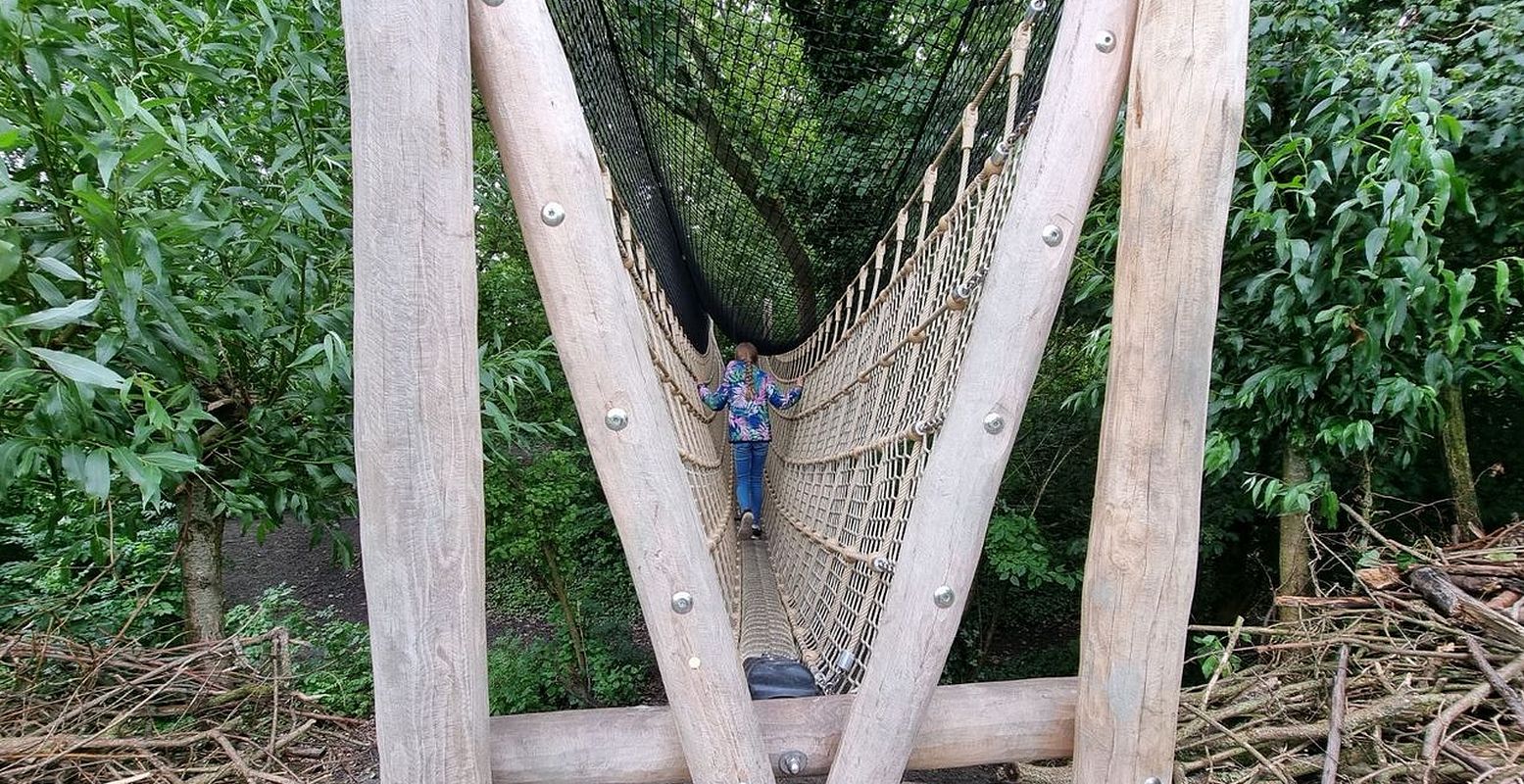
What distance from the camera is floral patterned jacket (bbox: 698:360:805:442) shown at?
3.23 m

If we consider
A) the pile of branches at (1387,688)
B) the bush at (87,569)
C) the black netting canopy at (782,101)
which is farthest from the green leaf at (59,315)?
the pile of branches at (1387,688)

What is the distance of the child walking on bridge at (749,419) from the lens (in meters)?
3.23

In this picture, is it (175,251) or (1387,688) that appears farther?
(1387,688)

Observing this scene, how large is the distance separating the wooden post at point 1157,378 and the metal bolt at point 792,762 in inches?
13.5

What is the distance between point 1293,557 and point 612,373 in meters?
1.96

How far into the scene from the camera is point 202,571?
163 cm

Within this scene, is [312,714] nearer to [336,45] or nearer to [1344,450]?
[336,45]

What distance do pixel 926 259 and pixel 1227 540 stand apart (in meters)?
2.13

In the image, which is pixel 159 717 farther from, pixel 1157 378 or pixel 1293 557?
pixel 1293 557


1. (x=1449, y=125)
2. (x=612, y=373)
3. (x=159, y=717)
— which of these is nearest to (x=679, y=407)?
(x=612, y=373)

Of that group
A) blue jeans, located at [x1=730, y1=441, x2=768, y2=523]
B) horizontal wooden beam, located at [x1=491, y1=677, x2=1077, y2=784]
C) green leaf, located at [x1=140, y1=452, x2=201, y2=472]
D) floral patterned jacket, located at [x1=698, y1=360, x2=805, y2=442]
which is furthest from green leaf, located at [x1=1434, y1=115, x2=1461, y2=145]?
blue jeans, located at [x1=730, y1=441, x2=768, y2=523]

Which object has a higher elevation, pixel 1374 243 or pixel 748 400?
pixel 1374 243

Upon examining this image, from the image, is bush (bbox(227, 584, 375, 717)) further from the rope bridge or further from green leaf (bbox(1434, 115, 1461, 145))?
green leaf (bbox(1434, 115, 1461, 145))

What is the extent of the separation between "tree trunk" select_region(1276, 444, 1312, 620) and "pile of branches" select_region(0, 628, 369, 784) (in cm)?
216
